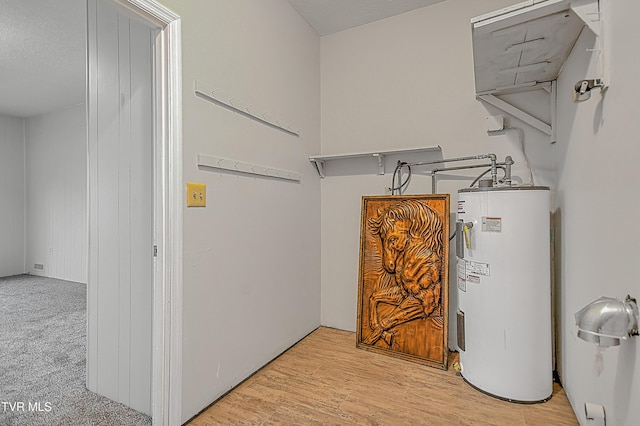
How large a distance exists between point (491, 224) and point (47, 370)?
3223 millimetres

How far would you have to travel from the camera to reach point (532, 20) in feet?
4.82

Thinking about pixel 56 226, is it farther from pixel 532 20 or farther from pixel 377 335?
pixel 532 20

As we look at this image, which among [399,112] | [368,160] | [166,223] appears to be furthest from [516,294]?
[166,223]

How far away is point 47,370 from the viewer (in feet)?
7.35

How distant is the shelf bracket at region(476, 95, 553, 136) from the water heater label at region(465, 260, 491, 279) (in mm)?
1079

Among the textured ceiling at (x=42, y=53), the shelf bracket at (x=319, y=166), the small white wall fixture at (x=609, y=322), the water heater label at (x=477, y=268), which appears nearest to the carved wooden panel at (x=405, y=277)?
the water heater label at (x=477, y=268)

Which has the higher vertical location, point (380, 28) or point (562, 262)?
point (380, 28)

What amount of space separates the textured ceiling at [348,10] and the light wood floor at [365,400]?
2.90 m

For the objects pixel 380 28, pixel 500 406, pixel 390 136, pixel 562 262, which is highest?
pixel 380 28

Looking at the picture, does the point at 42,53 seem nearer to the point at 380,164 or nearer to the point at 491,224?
the point at 380,164

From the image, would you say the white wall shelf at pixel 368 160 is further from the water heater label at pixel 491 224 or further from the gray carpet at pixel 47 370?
the gray carpet at pixel 47 370

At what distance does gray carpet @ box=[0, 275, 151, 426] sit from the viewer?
175cm

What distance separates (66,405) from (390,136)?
298 cm

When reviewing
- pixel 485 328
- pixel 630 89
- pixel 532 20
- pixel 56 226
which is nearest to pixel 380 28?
pixel 532 20
